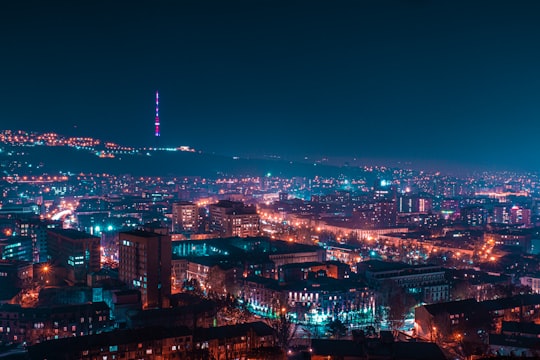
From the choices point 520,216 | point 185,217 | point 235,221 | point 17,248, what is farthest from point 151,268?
point 520,216

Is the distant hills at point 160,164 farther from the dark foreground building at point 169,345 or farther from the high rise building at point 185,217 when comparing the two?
the dark foreground building at point 169,345

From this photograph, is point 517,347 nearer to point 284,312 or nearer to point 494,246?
point 284,312

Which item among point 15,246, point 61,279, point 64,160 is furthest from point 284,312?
point 64,160

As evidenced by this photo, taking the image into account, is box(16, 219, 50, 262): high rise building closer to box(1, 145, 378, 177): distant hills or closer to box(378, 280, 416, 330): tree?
box(378, 280, 416, 330): tree

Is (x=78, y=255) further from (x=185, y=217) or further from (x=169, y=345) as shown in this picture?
(x=185, y=217)

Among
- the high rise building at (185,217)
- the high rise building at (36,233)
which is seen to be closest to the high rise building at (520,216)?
the high rise building at (185,217)

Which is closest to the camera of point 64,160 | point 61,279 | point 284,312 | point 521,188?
point 284,312

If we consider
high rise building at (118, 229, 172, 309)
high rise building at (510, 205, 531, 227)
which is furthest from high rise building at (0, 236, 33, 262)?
high rise building at (510, 205, 531, 227)
